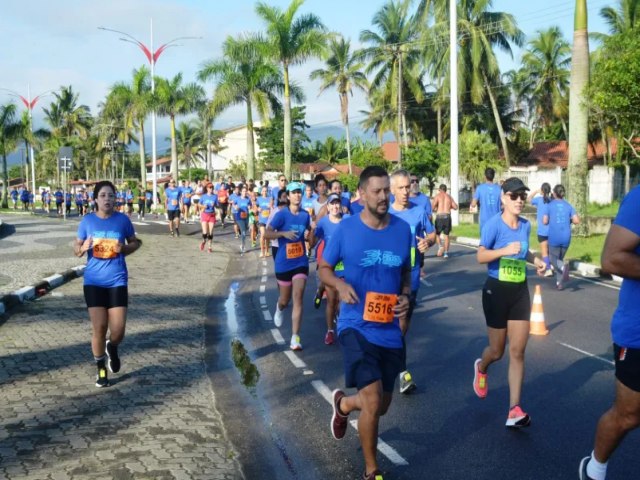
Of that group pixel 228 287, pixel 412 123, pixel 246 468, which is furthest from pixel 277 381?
pixel 412 123

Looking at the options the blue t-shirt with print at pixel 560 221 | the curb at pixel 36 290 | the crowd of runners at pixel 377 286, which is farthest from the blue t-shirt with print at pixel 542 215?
the curb at pixel 36 290

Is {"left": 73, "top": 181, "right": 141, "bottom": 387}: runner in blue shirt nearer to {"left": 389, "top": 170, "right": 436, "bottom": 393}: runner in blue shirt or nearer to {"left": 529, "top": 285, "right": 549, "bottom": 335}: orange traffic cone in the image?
{"left": 389, "top": 170, "right": 436, "bottom": 393}: runner in blue shirt

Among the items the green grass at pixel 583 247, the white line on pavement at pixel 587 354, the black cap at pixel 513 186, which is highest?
the black cap at pixel 513 186

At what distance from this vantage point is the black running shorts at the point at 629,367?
3.70m

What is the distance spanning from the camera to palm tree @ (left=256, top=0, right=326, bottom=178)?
35.9 m

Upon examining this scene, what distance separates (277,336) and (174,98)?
40.6 m

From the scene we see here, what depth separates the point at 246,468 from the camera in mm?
5125

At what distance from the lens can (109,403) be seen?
6457mm

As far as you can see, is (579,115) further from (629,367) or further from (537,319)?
(629,367)

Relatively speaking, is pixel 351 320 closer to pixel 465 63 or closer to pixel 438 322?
pixel 438 322

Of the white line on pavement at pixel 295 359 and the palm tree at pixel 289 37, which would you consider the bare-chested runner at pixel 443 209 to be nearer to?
the white line on pavement at pixel 295 359

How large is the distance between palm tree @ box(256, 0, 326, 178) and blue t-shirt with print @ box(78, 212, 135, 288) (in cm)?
2915

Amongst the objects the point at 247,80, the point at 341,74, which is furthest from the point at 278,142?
the point at 247,80

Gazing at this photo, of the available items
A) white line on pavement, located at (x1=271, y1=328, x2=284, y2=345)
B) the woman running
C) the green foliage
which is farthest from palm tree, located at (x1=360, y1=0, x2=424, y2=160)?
white line on pavement, located at (x1=271, y1=328, x2=284, y2=345)
